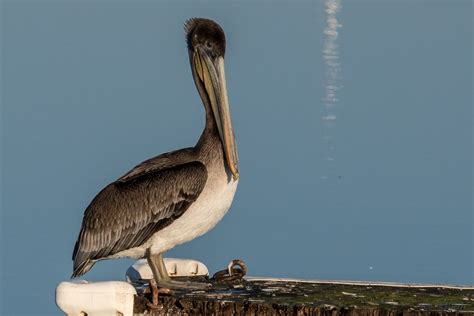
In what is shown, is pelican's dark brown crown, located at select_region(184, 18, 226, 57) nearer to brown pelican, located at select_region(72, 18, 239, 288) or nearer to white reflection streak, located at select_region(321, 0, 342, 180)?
brown pelican, located at select_region(72, 18, 239, 288)

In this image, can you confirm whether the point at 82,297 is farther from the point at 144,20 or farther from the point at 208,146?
the point at 144,20

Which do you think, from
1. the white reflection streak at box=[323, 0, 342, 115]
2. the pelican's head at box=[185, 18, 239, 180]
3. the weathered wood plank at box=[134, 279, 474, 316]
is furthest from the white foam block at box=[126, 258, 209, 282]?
the white reflection streak at box=[323, 0, 342, 115]

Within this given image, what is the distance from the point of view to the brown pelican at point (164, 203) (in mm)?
7051

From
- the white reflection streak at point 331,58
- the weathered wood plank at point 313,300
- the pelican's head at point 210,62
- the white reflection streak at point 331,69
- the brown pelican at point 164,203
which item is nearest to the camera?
the weathered wood plank at point 313,300

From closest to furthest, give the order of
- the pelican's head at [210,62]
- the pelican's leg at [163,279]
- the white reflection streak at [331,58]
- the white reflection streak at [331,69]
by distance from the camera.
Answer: the pelican's leg at [163,279]
the pelican's head at [210,62]
the white reflection streak at [331,69]
the white reflection streak at [331,58]

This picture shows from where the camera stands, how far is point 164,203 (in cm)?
711

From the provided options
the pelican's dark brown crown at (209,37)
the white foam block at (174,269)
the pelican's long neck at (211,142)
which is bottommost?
the white foam block at (174,269)

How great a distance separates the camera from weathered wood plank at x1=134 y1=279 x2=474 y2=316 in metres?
6.01

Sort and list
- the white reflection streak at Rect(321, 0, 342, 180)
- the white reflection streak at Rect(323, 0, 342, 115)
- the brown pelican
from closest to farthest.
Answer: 1. the brown pelican
2. the white reflection streak at Rect(321, 0, 342, 180)
3. the white reflection streak at Rect(323, 0, 342, 115)

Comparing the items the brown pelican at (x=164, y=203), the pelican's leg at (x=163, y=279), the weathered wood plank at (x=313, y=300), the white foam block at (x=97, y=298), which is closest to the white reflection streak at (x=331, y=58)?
the brown pelican at (x=164, y=203)

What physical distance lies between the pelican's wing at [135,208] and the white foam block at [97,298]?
0.99 metres

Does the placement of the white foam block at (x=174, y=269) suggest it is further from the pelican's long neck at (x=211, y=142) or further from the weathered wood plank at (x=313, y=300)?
the pelican's long neck at (x=211, y=142)

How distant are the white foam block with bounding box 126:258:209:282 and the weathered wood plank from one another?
410 millimetres

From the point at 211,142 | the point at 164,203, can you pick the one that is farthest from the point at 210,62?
the point at 164,203
